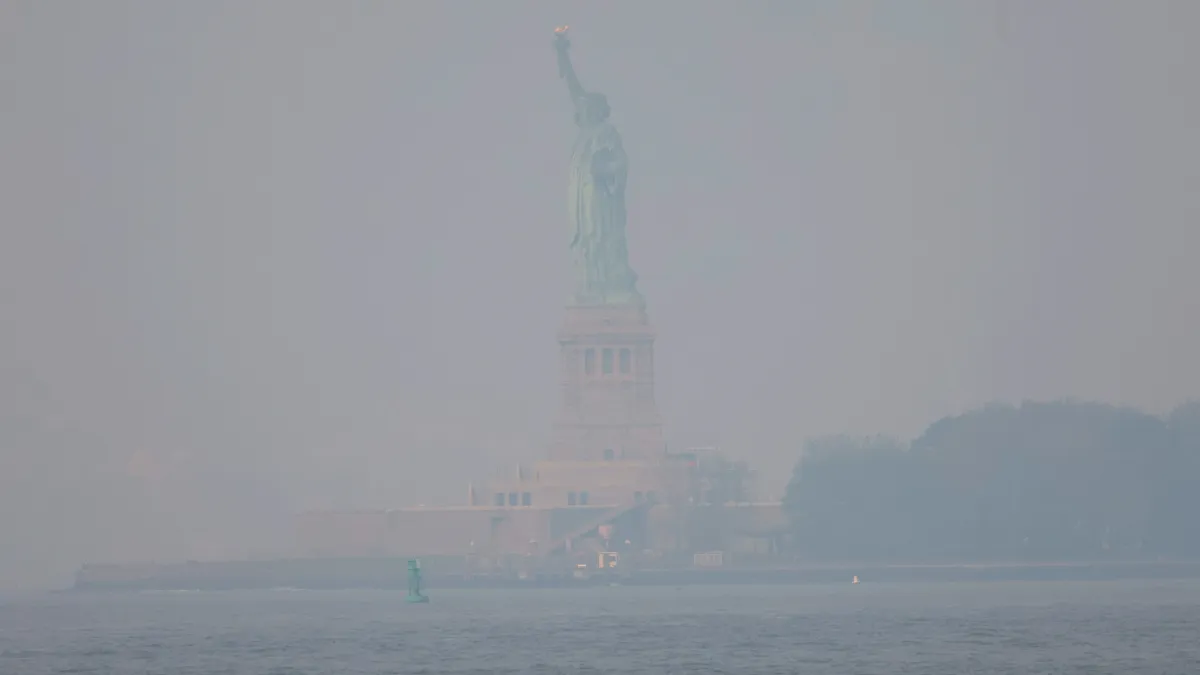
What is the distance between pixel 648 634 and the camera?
5290 inches

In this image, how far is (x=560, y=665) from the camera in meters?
118

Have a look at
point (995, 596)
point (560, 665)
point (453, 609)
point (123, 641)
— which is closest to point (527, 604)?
point (453, 609)

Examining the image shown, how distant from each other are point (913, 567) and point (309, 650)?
70846 millimetres

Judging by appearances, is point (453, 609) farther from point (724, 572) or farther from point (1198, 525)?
point (1198, 525)

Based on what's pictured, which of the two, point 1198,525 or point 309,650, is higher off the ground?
point 1198,525

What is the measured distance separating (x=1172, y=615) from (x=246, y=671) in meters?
39.3

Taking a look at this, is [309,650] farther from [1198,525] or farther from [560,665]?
[1198,525]

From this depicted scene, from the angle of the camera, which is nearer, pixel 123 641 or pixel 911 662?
pixel 911 662

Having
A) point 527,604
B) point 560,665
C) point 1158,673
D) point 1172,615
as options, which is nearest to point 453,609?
point 527,604

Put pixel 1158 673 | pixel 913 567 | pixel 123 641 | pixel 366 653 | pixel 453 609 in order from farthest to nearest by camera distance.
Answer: pixel 913 567, pixel 453 609, pixel 123 641, pixel 366 653, pixel 1158 673

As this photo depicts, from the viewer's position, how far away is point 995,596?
167125 mm

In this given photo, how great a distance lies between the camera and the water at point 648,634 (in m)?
118

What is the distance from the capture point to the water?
386 feet

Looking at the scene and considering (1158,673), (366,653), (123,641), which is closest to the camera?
(1158,673)
